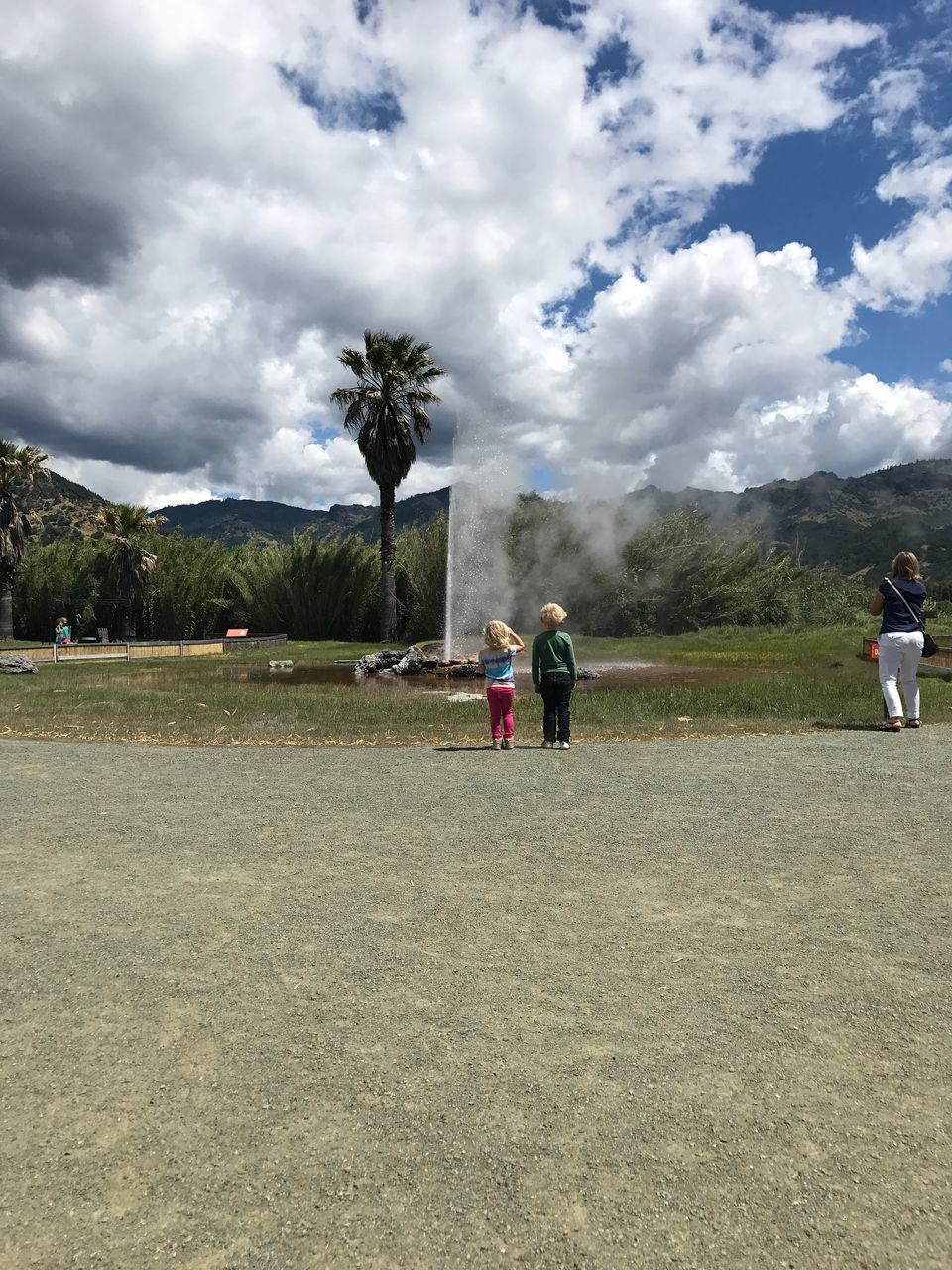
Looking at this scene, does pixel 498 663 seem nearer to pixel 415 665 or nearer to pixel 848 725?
pixel 848 725

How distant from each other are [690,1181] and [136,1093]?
159 cm

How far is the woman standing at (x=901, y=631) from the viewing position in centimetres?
891

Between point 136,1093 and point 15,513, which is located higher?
point 15,513

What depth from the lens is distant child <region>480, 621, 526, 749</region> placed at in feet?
27.0

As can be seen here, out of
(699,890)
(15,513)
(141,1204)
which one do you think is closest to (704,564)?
(15,513)

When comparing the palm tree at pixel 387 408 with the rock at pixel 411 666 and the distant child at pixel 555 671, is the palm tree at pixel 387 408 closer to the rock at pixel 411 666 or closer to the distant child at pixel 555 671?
the rock at pixel 411 666

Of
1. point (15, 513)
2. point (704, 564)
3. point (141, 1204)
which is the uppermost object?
point (15, 513)

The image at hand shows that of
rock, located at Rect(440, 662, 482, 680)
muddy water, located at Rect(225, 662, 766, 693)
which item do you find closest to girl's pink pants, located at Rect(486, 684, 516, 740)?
muddy water, located at Rect(225, 662, 766, 693)

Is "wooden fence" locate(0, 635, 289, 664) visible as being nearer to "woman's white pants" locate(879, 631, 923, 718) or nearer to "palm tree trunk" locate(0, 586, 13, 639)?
"palm tree trunk" locate(0, 586, 13, 639)

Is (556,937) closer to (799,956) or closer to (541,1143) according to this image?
(799,956)

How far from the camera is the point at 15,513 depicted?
4134cm

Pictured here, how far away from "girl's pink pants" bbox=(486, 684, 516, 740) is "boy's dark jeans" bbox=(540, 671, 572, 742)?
1.27ft

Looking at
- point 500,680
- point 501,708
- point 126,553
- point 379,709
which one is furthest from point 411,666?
point 126,553

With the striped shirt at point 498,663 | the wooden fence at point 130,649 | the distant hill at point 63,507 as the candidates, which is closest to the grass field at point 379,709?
the striped shirt at point 498,663
